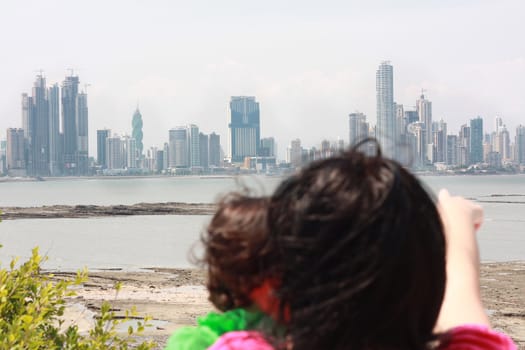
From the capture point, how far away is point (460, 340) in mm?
1128

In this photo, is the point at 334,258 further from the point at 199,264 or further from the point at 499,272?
the point at 499,272

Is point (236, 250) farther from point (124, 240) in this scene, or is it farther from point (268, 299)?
point (124, 240)

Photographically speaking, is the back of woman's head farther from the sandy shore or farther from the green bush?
the sandy shore

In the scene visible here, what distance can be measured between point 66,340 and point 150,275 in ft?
68.0

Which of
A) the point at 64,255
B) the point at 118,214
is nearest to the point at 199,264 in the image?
the point at 64,255

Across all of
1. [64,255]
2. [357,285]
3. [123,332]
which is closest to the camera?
[357,285]

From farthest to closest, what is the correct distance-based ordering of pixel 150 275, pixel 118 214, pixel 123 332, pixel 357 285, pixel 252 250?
pixel 118 214 < pixel 150 275 < pixel 123 332 < pixel 252 250 < pixel 357 285

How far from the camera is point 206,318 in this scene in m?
1.16

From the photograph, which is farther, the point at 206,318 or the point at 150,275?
the point at 150,275

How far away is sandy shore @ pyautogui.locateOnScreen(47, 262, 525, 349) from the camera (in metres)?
14.7

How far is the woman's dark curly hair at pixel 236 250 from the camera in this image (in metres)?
1.10

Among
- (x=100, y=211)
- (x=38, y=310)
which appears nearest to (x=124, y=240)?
(x=100, y=211)

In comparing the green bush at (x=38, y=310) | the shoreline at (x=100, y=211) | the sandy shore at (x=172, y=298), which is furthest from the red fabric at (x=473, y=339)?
the shoreline at (x=100, y=211)

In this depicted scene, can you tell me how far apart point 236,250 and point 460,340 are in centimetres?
36
